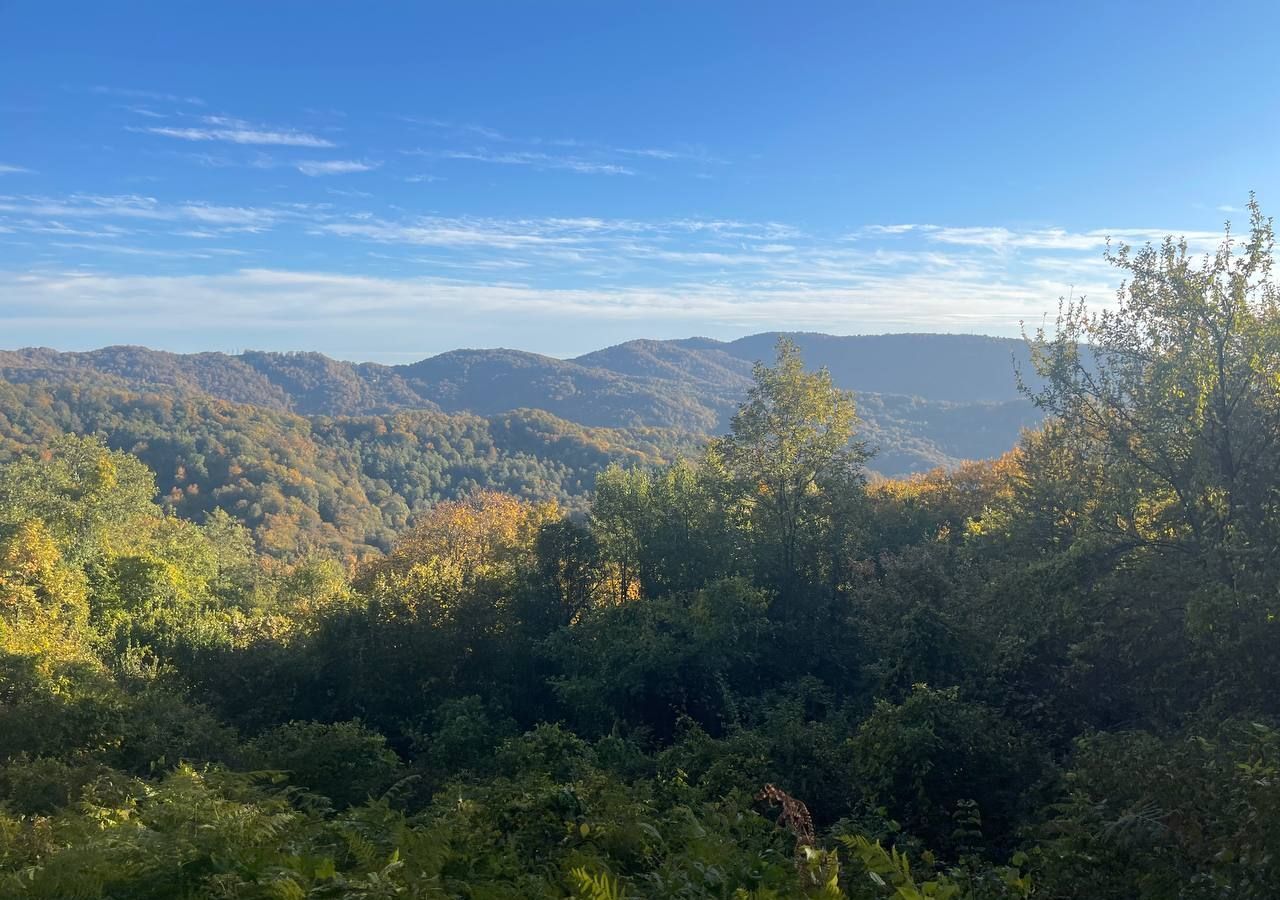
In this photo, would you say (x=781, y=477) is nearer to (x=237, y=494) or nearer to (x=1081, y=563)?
(x=1081, y=563)

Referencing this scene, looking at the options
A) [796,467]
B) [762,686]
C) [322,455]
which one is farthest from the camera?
[322,455]

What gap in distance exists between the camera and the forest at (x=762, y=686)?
5.66 meters

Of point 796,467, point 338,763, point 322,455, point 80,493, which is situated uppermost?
point 796,467

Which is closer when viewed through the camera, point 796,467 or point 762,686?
point 762,686

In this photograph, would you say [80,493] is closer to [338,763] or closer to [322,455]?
[338,763]

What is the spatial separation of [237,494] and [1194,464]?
12732 cm

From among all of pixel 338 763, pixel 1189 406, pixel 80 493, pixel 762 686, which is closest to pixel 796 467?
pixel 762 686

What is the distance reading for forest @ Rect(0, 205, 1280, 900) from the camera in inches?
223

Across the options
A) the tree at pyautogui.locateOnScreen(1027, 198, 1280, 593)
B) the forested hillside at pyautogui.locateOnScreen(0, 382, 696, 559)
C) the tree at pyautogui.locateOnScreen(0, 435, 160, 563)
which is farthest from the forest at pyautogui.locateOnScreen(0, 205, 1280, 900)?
the forested hillside at pyautogui.locateOnScreen(0, 382, 696, 559)

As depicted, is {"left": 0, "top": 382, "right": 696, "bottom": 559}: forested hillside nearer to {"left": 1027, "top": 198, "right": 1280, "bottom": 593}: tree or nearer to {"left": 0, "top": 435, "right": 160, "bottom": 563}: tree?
{"left": 0, "top": 435, "right": 160, "bottom": 563}: tree

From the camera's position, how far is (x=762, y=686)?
63.4 feet

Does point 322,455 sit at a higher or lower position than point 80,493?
lower

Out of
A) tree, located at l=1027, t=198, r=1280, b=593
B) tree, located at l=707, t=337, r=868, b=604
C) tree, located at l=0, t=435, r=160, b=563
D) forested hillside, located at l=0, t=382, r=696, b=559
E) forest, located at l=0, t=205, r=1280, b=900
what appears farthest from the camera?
forested hillside, located at l=0, t=382, r=696, b=559

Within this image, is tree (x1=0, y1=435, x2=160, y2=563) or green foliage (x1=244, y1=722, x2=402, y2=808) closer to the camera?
green foliage (x1=244, y1=722, x2=402, y2=808)
